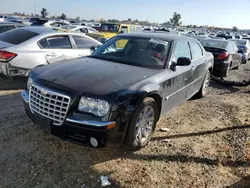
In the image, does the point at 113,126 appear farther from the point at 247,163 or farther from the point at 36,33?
the point at 36,33

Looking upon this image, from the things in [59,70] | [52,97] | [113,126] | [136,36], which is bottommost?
[113,126]

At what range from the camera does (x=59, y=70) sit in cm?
364

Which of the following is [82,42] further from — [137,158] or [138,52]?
[137,158]

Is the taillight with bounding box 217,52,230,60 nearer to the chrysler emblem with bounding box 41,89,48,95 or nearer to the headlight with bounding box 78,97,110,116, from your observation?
the headlight with bounding box 78,97,110,116

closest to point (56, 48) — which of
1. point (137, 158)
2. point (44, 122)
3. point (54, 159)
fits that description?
point (44, 122)

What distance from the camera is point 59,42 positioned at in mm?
6770

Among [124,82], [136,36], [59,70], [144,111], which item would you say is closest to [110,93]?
[124,82]

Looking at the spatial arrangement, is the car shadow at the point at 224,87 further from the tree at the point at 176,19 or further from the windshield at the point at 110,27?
the tree at the point at 176,19

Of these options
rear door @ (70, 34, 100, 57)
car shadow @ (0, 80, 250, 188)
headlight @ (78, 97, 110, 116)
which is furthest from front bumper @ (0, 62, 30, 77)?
headlight @ (78, 97, 110, 116)

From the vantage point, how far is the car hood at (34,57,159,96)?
→ 3.10 meters

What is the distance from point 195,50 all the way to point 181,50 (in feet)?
3.15

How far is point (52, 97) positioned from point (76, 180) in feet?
3.46

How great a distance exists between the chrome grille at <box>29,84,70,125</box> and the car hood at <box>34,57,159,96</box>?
0.59ft

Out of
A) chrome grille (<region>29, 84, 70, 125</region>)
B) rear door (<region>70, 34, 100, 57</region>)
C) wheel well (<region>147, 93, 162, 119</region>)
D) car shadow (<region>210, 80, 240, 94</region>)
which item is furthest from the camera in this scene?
car shadow (<region>210, 80, 240, 94</region>)
